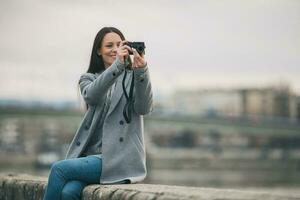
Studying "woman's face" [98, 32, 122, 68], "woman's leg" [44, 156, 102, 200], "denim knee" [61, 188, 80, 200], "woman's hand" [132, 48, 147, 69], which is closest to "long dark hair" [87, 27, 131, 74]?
"woman's face" [98, 32, 122, 68]

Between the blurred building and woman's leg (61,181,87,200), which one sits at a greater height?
the blurred building

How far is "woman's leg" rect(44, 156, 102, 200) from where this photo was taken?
3.38 metres

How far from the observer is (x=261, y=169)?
52500 mm

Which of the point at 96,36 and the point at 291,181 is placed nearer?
the point at 96,36

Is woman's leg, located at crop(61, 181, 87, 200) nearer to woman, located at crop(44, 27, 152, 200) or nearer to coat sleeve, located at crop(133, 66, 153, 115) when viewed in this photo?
woman, located at crop(44, 27, 152, 200)

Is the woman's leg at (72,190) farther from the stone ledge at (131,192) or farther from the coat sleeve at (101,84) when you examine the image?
the coat sleeve at (101,84)

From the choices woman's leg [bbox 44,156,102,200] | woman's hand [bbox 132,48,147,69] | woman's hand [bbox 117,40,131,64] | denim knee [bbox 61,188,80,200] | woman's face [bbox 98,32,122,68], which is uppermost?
woman's face [bbox 98,32,122,68]

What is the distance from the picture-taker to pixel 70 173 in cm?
341

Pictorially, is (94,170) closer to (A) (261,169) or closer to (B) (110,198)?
(B) (110,198)

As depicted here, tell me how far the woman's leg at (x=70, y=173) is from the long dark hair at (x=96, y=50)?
0.55m

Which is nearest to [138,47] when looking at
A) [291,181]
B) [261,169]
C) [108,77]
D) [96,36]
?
[108,77]

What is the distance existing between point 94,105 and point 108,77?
0.76ft

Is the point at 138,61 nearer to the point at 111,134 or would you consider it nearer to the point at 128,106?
the point at 128,106

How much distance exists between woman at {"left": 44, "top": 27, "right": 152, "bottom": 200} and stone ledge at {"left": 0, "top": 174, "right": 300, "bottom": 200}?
3.5 inches
